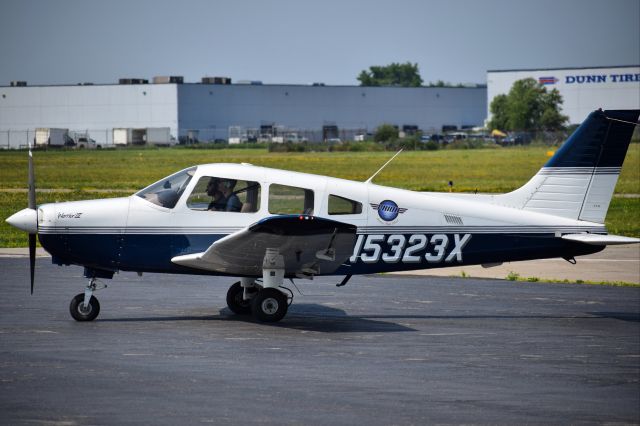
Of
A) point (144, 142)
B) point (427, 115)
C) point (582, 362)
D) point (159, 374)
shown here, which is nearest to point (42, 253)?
point (159, 374)

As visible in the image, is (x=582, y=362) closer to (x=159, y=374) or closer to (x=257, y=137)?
(x=159, y=374)

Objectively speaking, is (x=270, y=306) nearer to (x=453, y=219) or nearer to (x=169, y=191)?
(x=169, y=191)

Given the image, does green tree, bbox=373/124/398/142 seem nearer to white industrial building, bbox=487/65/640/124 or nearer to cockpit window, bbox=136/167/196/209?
white industrial building, bbox=487/65/640/124

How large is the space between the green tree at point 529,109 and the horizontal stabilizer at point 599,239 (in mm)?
109922

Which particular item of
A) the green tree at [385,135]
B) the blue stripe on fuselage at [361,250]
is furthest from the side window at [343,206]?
the green tree at [385,135]

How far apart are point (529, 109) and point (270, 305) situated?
113054 millimetres

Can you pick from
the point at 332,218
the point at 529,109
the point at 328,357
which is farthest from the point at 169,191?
the point at 529,109

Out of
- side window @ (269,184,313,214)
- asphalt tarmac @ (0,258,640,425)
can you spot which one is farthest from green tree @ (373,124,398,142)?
side window @ (269,184,313,214)

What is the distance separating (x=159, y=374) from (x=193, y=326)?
10.2ft

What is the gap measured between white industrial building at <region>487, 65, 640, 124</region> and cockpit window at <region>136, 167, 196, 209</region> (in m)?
110

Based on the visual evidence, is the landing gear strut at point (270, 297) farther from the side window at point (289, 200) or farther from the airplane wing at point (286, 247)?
the side window at point (289, 200)

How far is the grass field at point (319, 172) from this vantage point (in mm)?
37562

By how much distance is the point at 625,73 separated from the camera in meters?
122

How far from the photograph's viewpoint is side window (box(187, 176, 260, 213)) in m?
14.3
